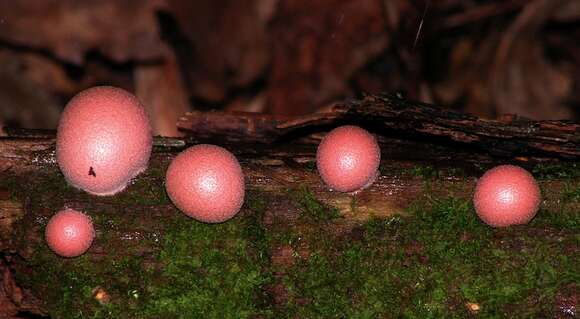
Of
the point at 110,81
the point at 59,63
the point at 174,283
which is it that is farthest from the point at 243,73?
the point at 174,283

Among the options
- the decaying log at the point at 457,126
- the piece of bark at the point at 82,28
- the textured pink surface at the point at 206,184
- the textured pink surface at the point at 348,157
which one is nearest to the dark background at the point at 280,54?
the piece of bark at the point at 82,28

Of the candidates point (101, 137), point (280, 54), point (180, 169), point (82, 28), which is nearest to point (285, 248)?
point (180, 169)

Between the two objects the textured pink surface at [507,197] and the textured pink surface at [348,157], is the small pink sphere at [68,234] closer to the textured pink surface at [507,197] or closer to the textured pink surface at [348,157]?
the textured pink surface at [348,157]

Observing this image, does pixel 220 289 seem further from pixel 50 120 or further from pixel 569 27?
pixel 569 27

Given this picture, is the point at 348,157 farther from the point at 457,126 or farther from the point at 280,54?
the point at 280,54

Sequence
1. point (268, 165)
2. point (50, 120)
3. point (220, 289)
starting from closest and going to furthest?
point (220, 289), point (268, 165), point (50, 120)

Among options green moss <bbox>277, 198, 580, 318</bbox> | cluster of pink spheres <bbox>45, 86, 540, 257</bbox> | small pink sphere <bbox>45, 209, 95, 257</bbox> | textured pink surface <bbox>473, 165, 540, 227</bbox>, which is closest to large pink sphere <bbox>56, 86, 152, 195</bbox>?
cluster of pink spheres <bbox>45, 86, 540, 257</bbox>
